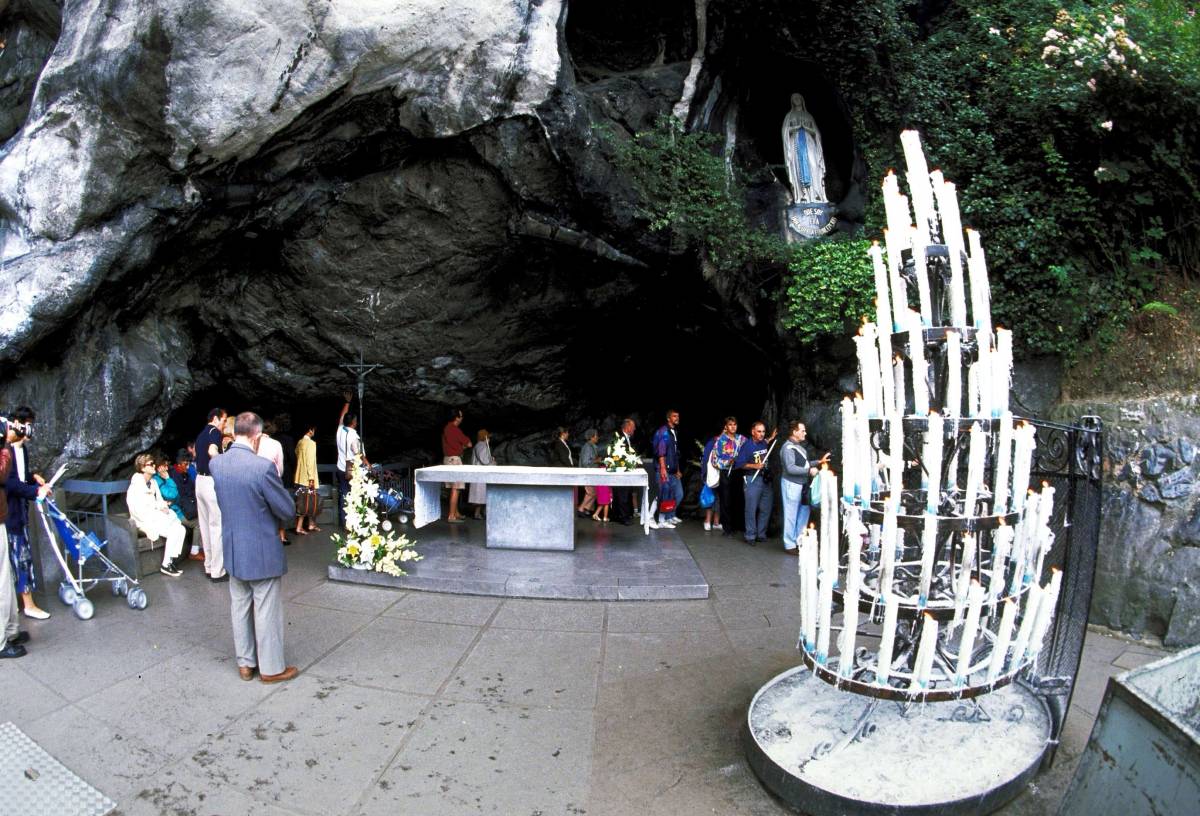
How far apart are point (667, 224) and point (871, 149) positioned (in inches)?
125

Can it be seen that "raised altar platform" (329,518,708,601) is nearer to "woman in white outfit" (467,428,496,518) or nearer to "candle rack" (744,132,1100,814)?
"woman in white outfit" (467,428,496,518)

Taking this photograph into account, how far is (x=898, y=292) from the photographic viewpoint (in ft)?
13.8

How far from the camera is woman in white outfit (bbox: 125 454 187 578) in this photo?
25.2 feet

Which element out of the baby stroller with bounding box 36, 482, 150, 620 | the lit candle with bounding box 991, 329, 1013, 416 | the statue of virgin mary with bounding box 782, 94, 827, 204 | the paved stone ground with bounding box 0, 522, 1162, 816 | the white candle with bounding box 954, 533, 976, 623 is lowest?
the paved stone ground with bounding box 0, 522, 1162, 816

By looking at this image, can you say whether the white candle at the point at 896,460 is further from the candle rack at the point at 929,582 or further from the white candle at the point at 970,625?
the white candle at the point at 970,625

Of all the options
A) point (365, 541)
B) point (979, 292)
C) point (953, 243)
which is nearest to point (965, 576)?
point (979, 292)

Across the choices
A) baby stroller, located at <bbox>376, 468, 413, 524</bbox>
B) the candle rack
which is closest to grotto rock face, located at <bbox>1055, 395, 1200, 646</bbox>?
the candle rack

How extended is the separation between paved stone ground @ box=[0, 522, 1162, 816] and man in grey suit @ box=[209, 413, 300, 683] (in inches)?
9.6

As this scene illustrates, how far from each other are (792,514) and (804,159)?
5.39 meters

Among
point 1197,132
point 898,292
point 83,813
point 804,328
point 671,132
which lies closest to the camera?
point 83,813

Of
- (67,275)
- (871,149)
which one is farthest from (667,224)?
(67,275)

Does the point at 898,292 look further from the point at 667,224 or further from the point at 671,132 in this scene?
the point at 671,132

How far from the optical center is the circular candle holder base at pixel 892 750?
12.1 feet

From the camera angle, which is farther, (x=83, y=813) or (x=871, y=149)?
(x=871, y=149)
